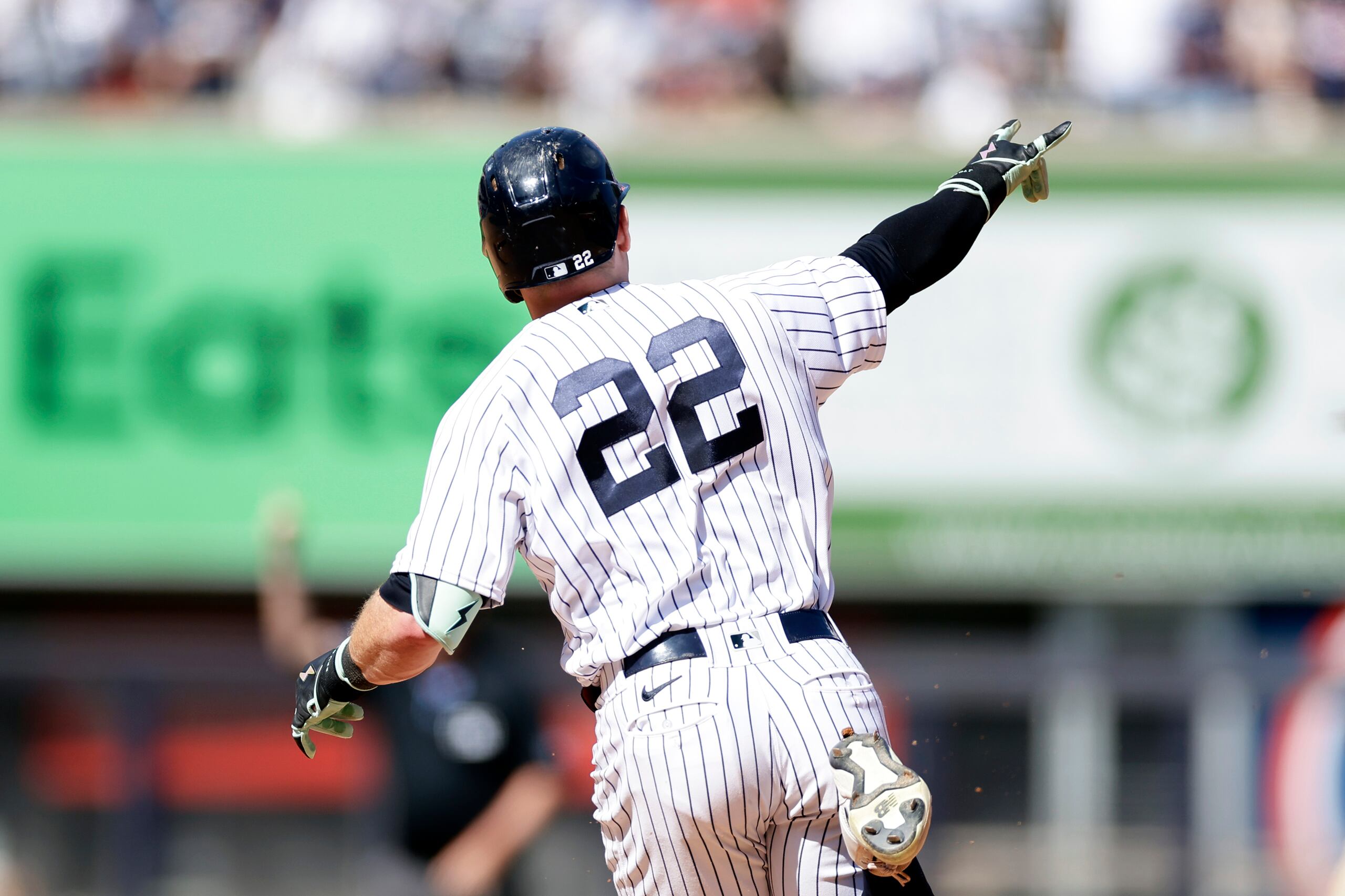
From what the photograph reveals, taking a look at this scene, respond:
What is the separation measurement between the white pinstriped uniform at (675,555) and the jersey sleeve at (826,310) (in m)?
0.11

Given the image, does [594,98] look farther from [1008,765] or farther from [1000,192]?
[1000,192]

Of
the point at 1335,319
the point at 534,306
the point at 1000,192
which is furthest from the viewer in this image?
the point at 1335,319

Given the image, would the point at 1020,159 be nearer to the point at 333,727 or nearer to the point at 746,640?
the point at 746,640

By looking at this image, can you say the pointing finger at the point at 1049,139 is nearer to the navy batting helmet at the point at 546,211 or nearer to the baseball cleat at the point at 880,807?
the navy batting helmet at the point at 546,211

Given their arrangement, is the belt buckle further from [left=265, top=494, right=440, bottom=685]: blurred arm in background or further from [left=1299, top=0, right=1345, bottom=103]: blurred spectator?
[left=1299, top=0, right=1345, bottom=103]: blurred spectator

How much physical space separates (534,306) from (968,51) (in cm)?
657

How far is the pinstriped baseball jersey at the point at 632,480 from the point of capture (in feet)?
8.91

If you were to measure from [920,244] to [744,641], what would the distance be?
0.88 metres

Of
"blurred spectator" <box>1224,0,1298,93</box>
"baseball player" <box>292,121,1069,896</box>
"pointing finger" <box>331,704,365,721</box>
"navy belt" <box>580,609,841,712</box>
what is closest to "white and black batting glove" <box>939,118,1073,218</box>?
"baseball player" <box>292,121,1069,896</box>

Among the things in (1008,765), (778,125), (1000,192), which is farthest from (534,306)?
(1008,765)

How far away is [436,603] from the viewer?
2715mm

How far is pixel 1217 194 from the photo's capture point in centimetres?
893

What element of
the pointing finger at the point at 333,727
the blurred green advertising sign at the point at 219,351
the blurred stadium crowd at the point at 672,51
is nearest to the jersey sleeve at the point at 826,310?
the pointing finger at the point at 333,727

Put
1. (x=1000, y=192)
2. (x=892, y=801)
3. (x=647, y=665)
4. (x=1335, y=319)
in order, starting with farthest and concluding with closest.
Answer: (x=1335, y=319) < (x=1000, y=192) < (x=647, y=665) < (x=892, y=801)
